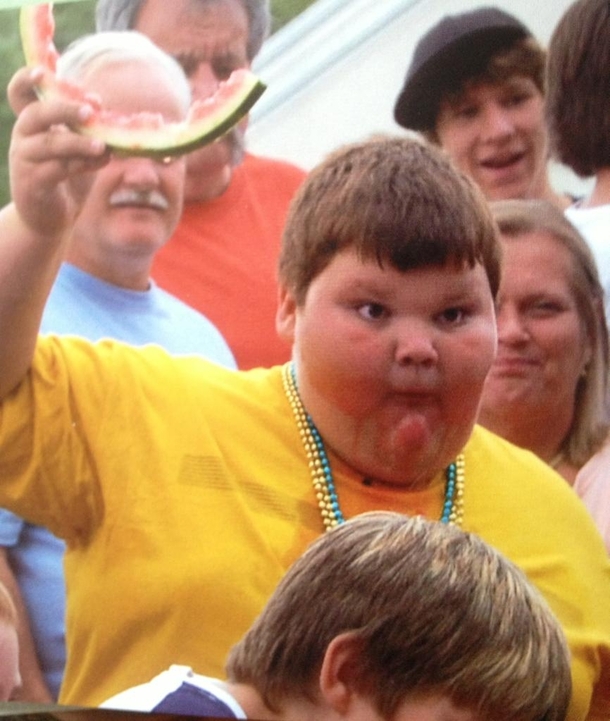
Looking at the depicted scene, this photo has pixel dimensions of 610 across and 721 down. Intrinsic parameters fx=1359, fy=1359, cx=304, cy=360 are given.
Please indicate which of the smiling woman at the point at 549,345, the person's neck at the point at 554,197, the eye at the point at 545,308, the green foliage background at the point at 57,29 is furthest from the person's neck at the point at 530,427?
the green foliage background at the point at 57,29

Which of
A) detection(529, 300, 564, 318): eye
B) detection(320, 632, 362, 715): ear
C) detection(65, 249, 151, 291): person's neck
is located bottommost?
detection(320, 632, 362, 715): ear

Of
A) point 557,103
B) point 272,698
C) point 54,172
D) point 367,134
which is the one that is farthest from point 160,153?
point 272,698

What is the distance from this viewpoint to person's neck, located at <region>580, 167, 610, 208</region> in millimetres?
1811

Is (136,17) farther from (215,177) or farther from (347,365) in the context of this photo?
(347,365)

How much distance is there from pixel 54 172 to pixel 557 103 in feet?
2.21

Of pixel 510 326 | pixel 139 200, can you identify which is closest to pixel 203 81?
pixel 139 200

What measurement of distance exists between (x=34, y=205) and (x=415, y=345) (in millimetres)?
524

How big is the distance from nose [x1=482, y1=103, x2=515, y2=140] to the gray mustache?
45 centimetres

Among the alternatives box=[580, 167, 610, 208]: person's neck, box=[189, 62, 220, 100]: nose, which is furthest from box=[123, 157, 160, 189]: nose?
box=[580, 167, 610, 208]: person's neck

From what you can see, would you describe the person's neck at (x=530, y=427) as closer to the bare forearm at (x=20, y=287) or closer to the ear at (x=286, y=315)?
the ear at (x=286, y=315)

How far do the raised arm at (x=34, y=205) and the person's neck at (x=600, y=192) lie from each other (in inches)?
25.6

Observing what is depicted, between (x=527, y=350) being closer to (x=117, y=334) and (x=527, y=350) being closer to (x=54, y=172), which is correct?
(x=117, y=334)

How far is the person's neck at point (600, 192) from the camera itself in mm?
1811

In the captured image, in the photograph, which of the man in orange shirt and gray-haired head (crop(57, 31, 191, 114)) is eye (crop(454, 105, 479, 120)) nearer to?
the man in orange shirt
